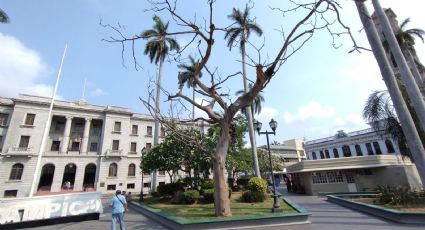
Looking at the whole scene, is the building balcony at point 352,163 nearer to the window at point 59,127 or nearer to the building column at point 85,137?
the building column at point 85,137

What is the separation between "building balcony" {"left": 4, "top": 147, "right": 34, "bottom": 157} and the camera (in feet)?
99.3

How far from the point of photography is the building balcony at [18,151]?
30.3 metres

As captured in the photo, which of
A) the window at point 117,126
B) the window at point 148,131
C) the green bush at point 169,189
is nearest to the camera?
the green bush at point 169,189

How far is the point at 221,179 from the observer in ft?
33.5

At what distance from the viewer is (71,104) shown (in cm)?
3719

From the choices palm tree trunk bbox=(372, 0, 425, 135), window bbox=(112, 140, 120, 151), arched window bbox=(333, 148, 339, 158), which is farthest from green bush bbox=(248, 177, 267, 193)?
arched window bbox=(333, 148, 339, 158)

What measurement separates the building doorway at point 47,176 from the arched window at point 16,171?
2.81 m

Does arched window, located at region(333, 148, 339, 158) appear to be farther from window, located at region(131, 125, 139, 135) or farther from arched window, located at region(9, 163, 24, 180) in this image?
arched window, located at region(9, 163, 24, 180)

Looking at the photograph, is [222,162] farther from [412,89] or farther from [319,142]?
[319,142]

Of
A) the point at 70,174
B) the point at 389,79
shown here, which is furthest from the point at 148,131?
the point at 389,79

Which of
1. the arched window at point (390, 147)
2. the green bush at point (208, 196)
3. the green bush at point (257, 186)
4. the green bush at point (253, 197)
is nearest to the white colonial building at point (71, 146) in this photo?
the green bush at point (208, 196)

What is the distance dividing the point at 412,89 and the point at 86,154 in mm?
39326

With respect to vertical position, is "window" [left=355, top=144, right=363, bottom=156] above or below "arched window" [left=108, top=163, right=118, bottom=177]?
above

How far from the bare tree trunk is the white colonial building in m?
30.7
